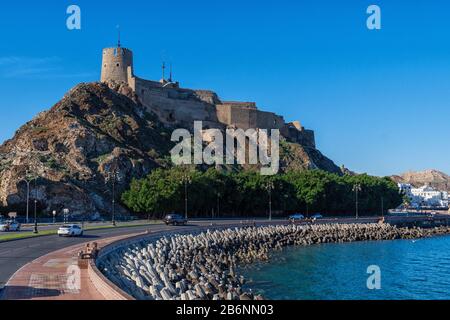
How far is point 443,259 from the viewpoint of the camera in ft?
203

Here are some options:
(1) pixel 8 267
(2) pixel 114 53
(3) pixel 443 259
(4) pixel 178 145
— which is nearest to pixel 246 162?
(4) pixel 178 145

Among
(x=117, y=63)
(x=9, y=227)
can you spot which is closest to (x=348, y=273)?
(x=9, y=227)

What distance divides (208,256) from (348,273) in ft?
42.7

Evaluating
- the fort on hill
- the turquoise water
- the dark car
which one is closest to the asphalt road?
the turquoise water

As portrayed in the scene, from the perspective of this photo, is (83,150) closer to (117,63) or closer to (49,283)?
(117,63)

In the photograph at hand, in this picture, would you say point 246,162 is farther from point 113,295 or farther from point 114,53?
point 113,295

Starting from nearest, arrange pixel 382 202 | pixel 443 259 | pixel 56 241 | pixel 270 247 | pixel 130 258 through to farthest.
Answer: pixel 130 258
pixel 56 241
pixel 443 259
pixel 270 247
pixel 382 202

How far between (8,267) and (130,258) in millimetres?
10079

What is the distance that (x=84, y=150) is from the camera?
9775 centimetres

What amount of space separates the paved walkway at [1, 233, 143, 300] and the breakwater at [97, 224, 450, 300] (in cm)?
229

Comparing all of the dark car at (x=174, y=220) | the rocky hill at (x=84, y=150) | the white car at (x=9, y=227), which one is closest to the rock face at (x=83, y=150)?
the rocky hill at (x=84, y=150)

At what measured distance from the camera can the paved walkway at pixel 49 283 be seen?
2042 cm

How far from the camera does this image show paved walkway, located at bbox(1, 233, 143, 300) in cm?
2042

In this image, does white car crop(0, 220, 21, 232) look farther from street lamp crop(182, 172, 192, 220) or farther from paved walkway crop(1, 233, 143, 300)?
street lamp crop(182, 172, 192, 220)
